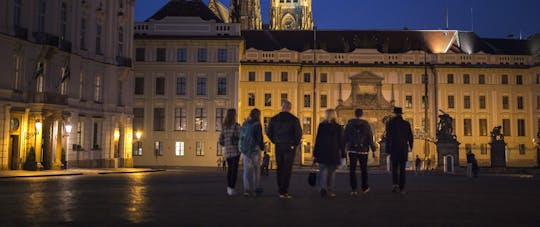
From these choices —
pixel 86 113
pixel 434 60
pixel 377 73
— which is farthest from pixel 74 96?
pixel 434 60

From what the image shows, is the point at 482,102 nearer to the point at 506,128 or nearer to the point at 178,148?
the point at 506,128

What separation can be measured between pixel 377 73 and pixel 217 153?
20.4m

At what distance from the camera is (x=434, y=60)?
65.7m

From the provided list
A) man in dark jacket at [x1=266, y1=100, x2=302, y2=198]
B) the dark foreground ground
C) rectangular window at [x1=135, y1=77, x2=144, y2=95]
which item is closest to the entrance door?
the dark foreground ground

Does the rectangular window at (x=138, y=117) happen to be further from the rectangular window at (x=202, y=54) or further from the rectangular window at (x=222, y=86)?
the rectangular window at (x=222, y=86)

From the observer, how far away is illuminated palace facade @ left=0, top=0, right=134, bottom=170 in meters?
31.1

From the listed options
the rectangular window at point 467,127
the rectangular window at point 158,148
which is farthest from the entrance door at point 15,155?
the rectangular window at point 467,127

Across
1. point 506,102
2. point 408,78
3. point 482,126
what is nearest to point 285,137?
point 408,78

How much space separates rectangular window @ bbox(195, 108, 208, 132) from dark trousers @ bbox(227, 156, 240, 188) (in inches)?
1741

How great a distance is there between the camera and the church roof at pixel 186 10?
58750 millimetres

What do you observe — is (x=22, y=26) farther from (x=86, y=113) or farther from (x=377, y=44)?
(x=377, y=44)

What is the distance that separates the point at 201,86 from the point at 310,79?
43.1ft

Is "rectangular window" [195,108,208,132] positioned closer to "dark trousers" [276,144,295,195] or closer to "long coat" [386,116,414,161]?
"long coat" [386,116,414,161]

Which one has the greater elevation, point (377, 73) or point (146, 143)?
point (377, 73)
